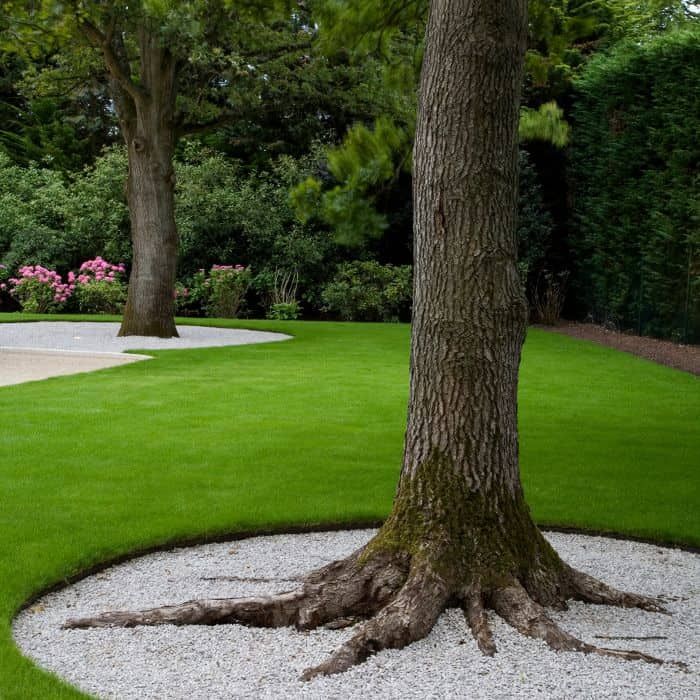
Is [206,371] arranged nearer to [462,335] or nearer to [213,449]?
[213,449]

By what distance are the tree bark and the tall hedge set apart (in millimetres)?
7419

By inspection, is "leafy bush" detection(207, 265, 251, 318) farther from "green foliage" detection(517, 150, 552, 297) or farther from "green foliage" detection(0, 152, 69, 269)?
"green foliage" detection(517, 150, 552, 297)

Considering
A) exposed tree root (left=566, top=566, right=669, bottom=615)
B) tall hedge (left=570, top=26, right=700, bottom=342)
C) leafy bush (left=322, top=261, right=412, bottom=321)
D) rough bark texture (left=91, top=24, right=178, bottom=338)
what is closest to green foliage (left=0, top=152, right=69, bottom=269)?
leafy bush (left=322, top=261, right=412, bottom=321)

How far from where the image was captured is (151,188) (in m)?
14.8

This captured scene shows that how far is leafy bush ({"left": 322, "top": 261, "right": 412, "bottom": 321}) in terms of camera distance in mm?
19734

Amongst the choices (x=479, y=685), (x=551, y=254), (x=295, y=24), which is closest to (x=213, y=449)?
(x=479, y=685)

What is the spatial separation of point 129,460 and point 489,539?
3484 mm

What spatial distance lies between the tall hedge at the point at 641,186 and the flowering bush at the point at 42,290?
1039 centimetres

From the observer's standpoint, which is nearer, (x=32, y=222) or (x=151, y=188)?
(x=151, y=188)

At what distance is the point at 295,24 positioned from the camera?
51.2 ft

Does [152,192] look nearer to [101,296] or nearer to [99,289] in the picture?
[99,289]

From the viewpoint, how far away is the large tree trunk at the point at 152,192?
48.2 feet

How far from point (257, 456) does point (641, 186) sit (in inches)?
423

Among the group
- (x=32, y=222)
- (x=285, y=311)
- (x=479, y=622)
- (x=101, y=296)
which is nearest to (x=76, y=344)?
(x=101, y=296)
